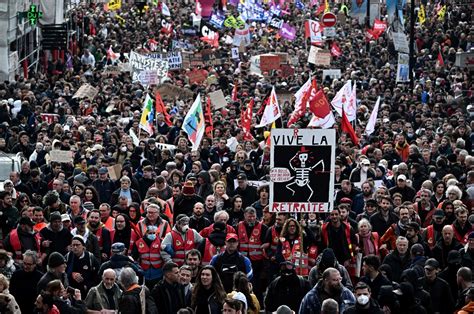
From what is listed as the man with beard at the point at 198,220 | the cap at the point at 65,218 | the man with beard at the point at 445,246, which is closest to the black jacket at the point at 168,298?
the cap at the point at 65,218

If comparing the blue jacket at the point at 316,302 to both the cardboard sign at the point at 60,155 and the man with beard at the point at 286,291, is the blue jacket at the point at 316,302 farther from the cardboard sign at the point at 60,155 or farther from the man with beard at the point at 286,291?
the cardboard sign at the point at 60,155

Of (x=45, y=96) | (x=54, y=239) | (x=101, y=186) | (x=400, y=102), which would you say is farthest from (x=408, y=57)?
(x=54, y=239)

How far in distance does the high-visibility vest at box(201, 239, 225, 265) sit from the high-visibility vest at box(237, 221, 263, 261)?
51 cm

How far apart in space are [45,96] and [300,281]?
711 inches

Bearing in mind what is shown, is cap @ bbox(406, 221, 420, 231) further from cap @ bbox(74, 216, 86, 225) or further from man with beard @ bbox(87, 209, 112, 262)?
cap @ bbox(74, 216, 86, 225)

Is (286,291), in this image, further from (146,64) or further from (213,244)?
(146,64)

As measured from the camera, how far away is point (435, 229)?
1591 centimetres

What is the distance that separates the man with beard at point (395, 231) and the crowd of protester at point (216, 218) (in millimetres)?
18

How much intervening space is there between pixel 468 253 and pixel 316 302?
8.39 ft

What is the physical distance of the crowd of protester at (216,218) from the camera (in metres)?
12.9

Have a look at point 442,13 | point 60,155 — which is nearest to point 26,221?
point 60,155

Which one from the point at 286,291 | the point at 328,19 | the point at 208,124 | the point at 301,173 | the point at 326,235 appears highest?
the point at 328,19

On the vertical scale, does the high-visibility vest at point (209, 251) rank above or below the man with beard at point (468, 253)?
below

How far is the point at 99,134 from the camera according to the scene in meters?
23.6
